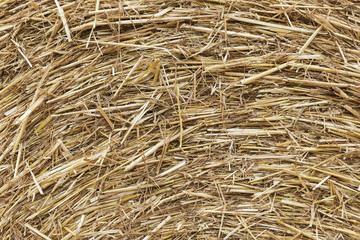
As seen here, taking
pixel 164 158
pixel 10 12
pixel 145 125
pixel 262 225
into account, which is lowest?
pixel 262 225

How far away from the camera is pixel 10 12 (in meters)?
1.49

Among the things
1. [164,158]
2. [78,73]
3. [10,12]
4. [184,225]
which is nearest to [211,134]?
[164,158]

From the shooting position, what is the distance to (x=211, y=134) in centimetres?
142

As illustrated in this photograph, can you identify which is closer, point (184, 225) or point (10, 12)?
point (184, 225)

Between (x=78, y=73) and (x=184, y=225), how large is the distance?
0.68m

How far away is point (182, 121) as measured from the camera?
141 centimetres

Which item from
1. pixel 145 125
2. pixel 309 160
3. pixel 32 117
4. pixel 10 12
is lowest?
pixel 309 160

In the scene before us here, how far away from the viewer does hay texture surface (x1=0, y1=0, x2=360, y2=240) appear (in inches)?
54.6

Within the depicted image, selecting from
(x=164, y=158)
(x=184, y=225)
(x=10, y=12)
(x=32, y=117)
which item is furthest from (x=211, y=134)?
(x=10, y=12)

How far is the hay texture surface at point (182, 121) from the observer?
4.55 ft

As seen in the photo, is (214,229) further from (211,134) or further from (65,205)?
(65,205)

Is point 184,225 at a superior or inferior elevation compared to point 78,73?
inferior

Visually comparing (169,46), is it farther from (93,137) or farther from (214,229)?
(214,229)

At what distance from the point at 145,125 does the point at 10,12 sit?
0.68 meters
